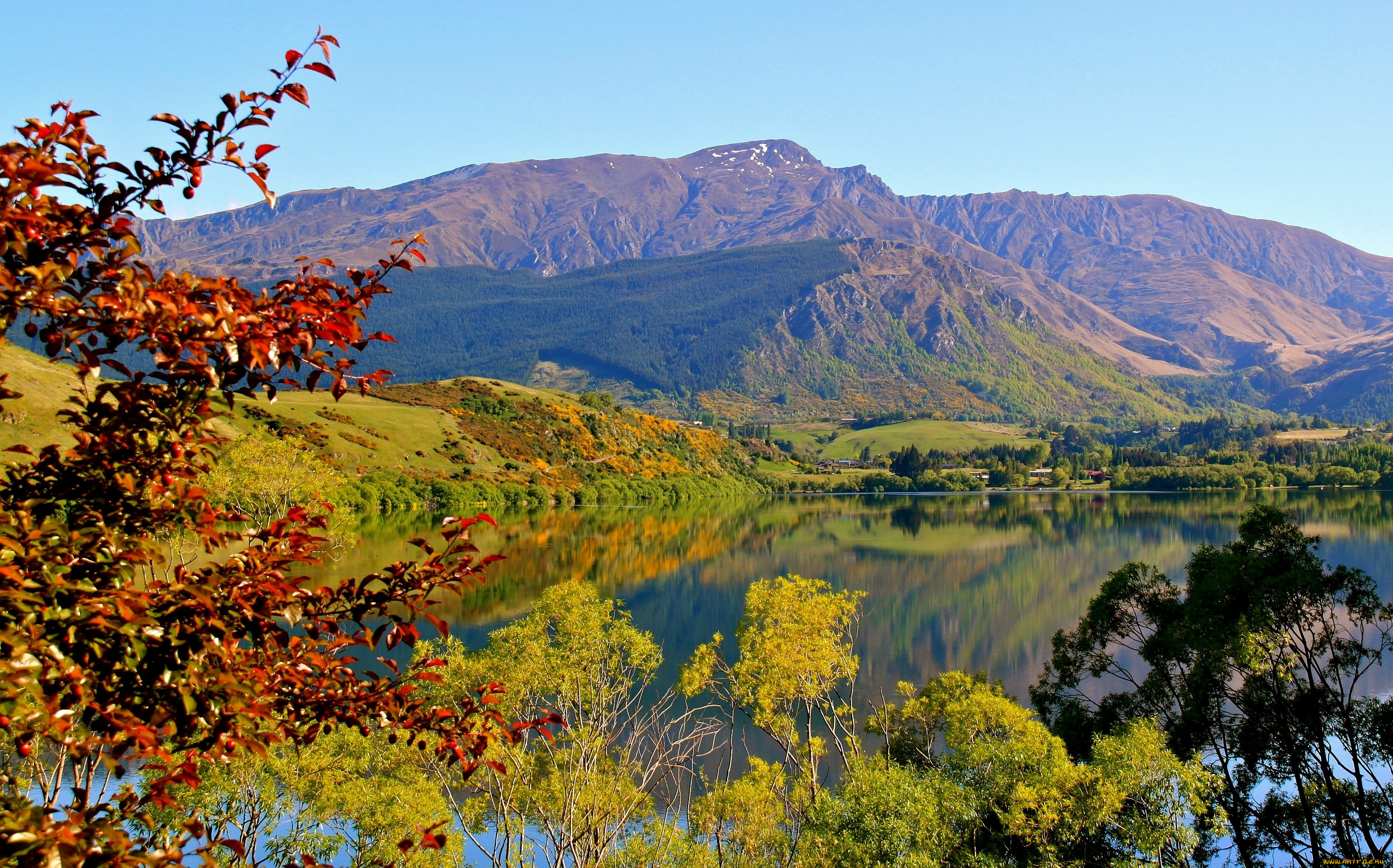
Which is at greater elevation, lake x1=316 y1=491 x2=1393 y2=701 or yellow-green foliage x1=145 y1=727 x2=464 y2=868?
yellow-green foliage x1=145 y1=727 x2=464 y2=868

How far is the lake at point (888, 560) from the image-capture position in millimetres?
68562

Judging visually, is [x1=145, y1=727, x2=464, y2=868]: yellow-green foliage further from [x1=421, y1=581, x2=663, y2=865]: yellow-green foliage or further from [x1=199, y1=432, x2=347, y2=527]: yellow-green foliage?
[x1=199, y1=432, x2=347, y2=527]: yellow-green foliage

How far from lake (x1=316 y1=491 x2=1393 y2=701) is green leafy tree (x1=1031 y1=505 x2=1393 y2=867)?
1910cm

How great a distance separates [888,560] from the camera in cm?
10475

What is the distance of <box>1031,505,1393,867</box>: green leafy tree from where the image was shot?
30.5 m

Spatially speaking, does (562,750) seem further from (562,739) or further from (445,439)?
(445,439)

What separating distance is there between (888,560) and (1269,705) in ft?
238

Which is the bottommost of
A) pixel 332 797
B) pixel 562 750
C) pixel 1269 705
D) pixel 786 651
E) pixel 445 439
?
pixel 445 439

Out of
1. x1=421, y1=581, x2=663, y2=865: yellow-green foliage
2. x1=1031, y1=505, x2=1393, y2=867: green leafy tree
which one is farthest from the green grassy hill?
x1=1031, y1=505, x2=1393, y2=867: green leafy tree

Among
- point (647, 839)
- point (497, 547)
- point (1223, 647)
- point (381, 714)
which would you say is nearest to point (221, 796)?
point (647, 839)

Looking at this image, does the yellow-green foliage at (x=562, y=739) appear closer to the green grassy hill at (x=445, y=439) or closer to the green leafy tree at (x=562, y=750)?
the green leafy tree at (x=562, y=750)

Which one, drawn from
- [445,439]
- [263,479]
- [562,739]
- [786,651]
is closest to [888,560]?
[263,479]

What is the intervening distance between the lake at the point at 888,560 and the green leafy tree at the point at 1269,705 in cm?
1910

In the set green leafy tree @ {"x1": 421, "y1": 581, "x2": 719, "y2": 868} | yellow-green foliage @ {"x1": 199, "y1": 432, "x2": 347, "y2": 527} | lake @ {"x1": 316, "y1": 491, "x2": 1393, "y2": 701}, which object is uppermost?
yellow-green foliage @ {"x1": 199, "y1": 432, "x2": 347, "y2": 527}
